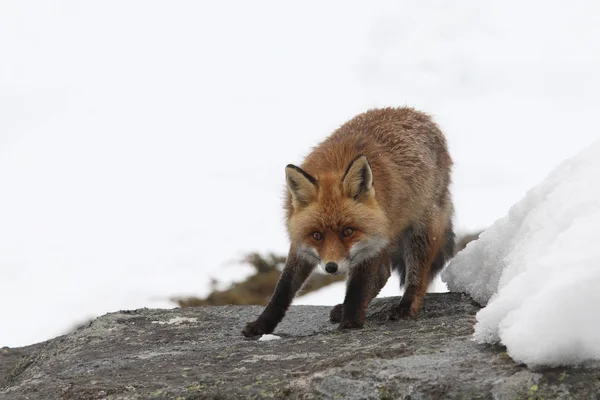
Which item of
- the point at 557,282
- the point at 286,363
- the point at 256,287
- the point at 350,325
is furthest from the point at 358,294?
the point at 256,287

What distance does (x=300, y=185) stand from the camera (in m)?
5.43

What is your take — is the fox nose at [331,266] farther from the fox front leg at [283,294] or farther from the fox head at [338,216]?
the fox front leg at [283,294]

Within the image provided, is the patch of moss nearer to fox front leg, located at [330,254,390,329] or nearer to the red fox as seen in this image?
the red fox

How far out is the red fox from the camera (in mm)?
5309

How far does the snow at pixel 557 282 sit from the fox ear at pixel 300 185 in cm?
152

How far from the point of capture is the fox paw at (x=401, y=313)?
18.7 ft

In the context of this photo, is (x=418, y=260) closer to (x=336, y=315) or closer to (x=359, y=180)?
(x=336, y=315)

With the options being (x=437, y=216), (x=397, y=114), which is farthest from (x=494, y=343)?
(x=397, y=114)

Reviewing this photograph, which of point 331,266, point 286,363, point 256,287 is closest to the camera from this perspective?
point 286,363

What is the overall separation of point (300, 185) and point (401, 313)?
4.30ft

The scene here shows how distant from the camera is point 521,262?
13.2ft

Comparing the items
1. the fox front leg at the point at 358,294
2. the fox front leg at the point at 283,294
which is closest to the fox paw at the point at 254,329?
the fox front leg at the point at 283,294

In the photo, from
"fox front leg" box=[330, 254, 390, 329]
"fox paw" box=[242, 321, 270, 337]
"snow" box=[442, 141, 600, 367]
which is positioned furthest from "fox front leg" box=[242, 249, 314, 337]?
"snow" box=[442, 141, 600, 367]

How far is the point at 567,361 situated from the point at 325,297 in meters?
7.70
